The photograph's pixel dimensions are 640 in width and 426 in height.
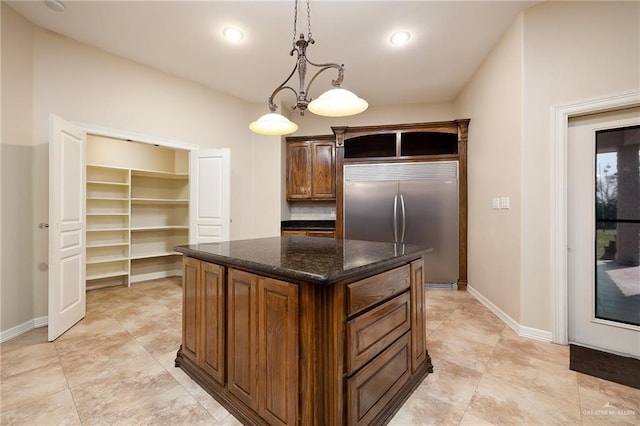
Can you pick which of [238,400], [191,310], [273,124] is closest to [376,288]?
[238,400]

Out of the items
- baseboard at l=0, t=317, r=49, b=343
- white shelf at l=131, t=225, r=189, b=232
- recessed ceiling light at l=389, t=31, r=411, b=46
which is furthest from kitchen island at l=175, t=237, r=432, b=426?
white shelf at l=131, t=225, r=189, b=232

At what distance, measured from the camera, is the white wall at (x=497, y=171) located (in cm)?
255

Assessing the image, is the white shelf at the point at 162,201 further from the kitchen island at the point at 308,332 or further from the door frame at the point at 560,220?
the door frame at the point at 560,220

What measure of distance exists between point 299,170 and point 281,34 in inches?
86.7

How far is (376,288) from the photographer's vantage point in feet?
4.56

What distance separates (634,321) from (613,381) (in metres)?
0.63

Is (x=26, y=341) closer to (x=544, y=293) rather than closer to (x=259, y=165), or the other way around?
(x=259, y=165)

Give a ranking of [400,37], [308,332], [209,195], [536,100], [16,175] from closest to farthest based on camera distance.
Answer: [308,332]
[536,100]
[16,175]
[400,37]
[209,195]

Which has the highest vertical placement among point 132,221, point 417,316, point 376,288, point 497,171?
point 497,171

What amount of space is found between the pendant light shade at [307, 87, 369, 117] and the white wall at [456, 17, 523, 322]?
173 centimetres

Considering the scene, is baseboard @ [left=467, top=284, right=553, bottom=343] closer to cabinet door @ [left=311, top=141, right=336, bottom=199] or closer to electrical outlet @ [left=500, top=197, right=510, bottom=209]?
electrical outlet @ [left=500, top=197, right=510, bottom=209]

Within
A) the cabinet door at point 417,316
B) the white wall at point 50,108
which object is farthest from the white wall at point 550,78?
the white wall at point 50,108

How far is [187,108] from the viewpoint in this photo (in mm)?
3875

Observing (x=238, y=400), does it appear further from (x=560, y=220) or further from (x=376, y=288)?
(x=560, y=220)
